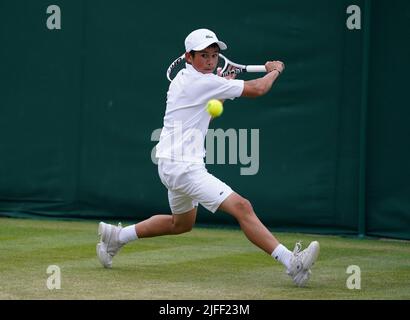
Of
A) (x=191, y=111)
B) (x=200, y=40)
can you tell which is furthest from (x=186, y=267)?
(x=200, y=40)

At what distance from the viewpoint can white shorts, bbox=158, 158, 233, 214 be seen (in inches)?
289

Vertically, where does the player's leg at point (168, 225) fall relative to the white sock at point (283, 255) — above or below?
above

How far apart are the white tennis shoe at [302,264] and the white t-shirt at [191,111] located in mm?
969

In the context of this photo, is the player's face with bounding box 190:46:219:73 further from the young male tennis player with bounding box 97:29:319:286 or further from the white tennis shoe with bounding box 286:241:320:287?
the white tennis shoe with bounding box 286:241:320:287

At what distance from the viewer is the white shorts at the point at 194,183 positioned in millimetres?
7340

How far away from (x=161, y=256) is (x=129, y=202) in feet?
8.80

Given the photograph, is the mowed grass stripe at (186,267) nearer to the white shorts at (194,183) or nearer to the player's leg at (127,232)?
the player's leg at (127,232)

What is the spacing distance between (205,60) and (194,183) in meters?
0.85

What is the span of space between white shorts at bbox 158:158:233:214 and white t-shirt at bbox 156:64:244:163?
58 mm

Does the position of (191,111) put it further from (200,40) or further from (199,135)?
(200,40)

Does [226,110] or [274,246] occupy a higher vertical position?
[226,110]

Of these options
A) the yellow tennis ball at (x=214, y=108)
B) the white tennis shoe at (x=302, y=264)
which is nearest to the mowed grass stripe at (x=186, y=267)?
the white tennis shoe at (x=302, y=264)

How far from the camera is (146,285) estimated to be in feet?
23.5

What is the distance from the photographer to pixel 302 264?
7129mm
